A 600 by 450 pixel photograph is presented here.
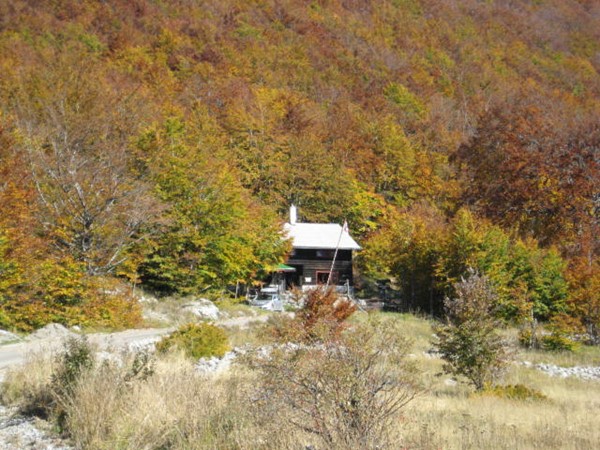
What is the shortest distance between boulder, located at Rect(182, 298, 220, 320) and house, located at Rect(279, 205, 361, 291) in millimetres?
14318

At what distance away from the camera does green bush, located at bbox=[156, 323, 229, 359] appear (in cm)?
1587

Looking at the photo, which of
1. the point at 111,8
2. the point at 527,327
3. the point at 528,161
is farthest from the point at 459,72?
the point at 527,327

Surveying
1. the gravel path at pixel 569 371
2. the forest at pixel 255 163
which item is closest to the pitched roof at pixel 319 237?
the forest at pixel 255 163

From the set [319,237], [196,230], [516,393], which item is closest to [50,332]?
[196,230]

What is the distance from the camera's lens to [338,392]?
19.6 ft

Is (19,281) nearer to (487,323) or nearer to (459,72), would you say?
(487,323)

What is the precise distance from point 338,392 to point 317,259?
124ft

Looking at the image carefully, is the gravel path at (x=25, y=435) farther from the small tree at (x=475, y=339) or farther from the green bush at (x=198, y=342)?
the small tree at (x=475, y=339)

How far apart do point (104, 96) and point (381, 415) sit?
39.2m

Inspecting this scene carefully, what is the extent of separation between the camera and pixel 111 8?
72.8 meters

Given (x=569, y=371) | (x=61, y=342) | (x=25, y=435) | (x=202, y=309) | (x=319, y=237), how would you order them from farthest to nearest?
(x=319, y=237), (x=202, y=309), (x=569, y=371), (x=61, y=342), (x=25, y=435)

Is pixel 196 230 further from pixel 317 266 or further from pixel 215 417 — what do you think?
pixel 215 417

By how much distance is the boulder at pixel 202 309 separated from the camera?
26547 millimetres

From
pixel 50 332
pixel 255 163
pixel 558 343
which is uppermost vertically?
pixel 255 163
